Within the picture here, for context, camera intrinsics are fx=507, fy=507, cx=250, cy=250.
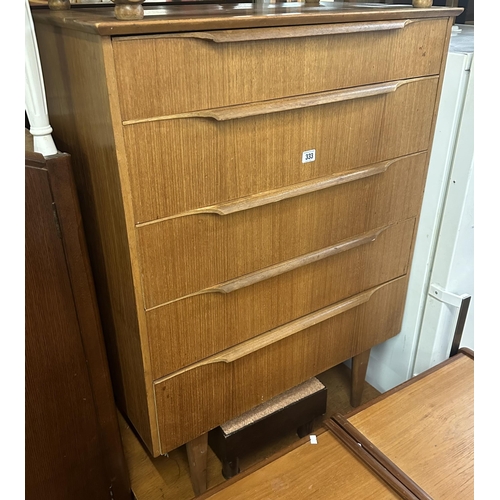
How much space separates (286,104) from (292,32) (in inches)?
4.6

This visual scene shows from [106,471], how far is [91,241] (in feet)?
1.67

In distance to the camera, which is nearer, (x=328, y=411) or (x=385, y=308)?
(x=385, y=308)

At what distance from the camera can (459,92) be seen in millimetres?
1135

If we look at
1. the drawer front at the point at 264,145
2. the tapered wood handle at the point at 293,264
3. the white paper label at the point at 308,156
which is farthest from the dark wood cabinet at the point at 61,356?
the white paper label at the point at 308,156

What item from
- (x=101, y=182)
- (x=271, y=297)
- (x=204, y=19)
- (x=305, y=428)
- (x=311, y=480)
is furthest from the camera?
(x=305, y=428)

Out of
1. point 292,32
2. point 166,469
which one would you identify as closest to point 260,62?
point 292,32

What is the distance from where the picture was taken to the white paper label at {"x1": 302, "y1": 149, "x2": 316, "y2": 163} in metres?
0.98

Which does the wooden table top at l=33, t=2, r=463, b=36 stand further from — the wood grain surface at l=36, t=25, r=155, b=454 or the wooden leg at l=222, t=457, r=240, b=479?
the wooden leg at l=222, t=457, r=240, b=479

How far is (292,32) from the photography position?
33.3 inches

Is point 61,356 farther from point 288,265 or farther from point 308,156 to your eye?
point 308,156

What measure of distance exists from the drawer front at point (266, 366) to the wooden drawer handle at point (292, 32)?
604 mm
